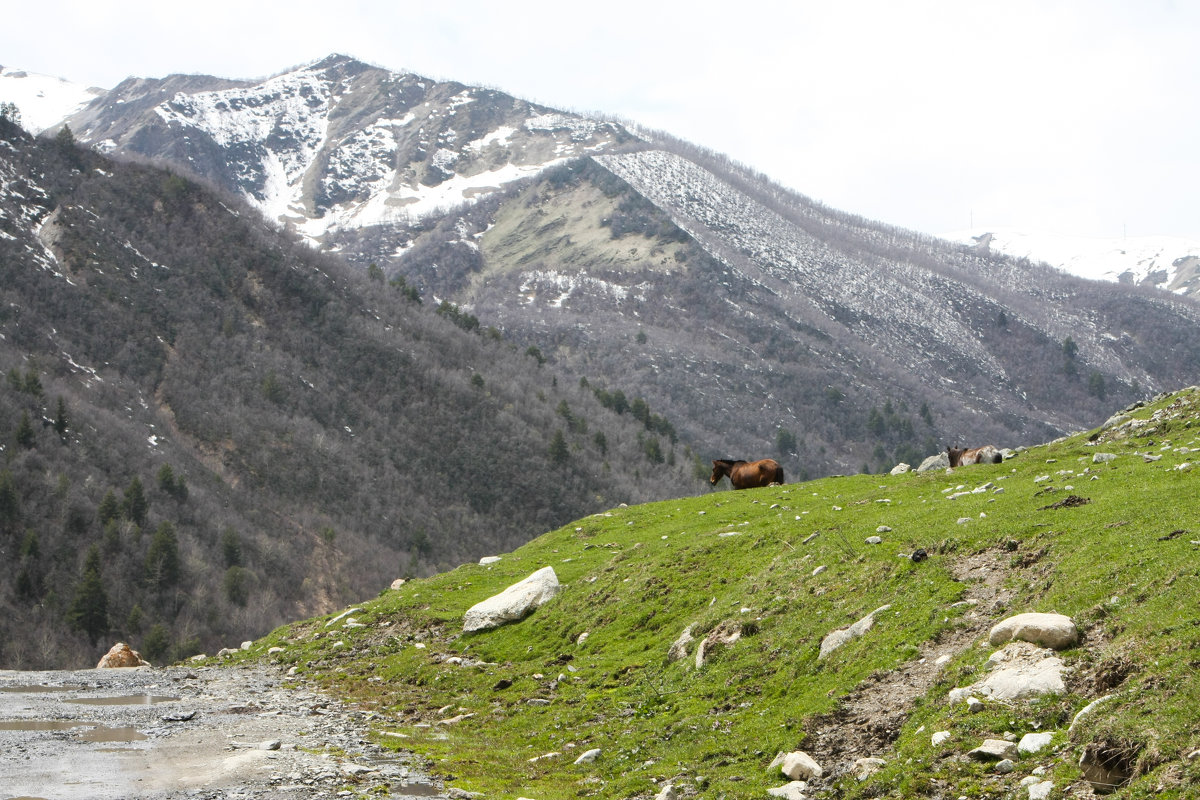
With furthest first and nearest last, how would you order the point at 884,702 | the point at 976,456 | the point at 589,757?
the point at 976,456 → the point at 589,757 → the point at 884,702

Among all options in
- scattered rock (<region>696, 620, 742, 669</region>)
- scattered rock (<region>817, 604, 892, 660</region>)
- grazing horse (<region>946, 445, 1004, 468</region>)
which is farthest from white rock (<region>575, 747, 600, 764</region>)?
grazing horse (<region>946, 445, 1004, 468</region>)

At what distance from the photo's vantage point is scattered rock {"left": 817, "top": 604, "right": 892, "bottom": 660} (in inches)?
570

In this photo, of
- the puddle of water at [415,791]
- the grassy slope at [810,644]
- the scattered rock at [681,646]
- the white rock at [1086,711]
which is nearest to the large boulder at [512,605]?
the grassy slope at [810,644]

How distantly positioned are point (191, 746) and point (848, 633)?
12.3 meters

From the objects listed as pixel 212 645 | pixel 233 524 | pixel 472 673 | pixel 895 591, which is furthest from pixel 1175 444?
pixel 233 524

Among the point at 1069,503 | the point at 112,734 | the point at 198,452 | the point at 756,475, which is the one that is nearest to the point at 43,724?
the point at 112,734

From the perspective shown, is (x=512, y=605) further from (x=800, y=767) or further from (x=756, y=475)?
(x=756, y=475)

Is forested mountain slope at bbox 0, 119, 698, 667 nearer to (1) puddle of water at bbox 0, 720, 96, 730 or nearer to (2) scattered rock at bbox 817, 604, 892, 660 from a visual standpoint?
(1) puddle of water at bbox 0, 720, 96, 730

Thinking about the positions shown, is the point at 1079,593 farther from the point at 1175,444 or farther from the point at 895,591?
the point at 1175,444

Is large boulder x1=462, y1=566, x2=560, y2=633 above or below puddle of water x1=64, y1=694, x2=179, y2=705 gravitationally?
above

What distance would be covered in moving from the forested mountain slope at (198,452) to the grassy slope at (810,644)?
96580mm

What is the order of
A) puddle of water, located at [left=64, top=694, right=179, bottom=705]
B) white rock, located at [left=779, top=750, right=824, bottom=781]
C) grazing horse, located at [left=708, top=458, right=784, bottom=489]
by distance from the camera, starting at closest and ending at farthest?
white rock, located at [left=779, top=750, right=824, bottom=781]
puddle of water, located at [left=64, top=694, right=179, bottom=705]
grazing horse, located at [left=708, top=458, right=784, bottom=489]

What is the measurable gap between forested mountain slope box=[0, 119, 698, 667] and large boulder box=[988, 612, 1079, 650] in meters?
111

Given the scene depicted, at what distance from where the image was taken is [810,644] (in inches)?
599
